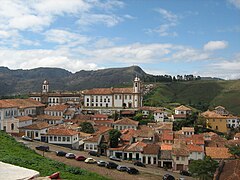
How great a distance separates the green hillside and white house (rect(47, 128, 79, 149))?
5563cm

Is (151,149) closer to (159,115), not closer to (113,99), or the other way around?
(159,115)

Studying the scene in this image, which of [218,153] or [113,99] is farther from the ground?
[113,99]

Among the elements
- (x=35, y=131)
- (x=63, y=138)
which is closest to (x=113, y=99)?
(x=35, y=131)

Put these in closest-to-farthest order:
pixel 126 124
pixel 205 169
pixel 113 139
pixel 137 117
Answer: pixel 205 169 → pixel 113 139 → pixel 126 124 → pixel 137 117

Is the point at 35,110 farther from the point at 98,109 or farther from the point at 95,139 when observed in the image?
the point at 95,139

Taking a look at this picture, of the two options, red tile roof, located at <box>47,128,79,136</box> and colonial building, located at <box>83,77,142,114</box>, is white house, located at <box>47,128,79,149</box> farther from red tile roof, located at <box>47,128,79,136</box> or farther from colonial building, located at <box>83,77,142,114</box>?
colonial building, located at <box>83,77,142,114</box>

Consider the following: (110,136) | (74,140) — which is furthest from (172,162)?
(74,140)

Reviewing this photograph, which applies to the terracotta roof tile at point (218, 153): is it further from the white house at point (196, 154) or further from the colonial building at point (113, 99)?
the colonial building at point (113, 99)

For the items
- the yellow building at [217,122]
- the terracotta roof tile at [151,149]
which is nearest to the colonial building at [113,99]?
the yellow building at [217,122]

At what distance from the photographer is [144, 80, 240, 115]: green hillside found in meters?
96.5

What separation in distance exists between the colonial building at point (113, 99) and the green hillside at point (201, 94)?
25207 mm

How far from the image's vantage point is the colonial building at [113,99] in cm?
6644

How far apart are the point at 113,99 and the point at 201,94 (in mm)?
53246

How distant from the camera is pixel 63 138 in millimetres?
37781
